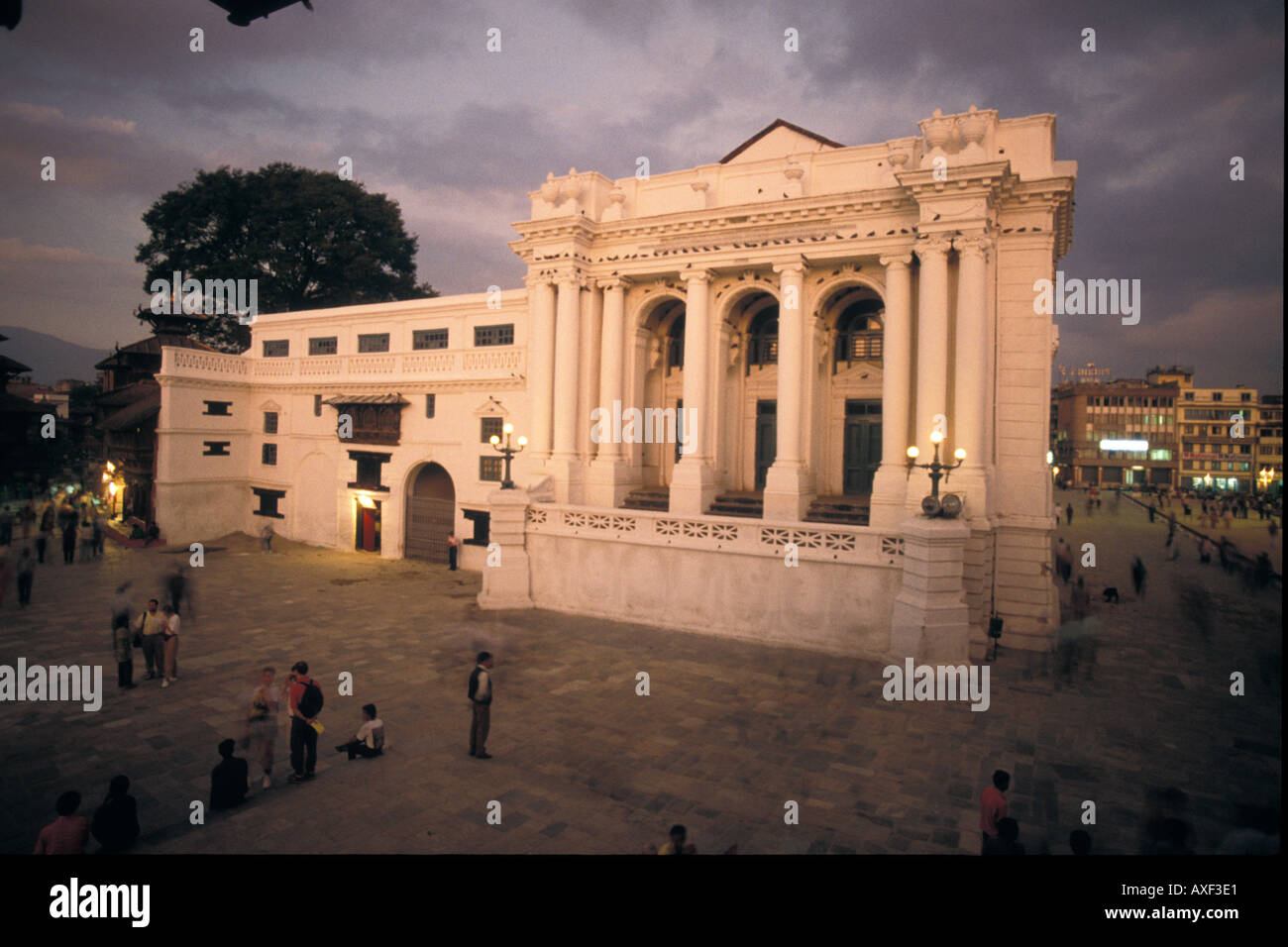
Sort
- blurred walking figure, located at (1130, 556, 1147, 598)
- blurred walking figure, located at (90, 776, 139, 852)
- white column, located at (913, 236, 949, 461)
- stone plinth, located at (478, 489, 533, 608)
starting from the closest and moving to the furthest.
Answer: blurred walking figure, located at (90, 776, 139, 852), white column, located at (913, 236, 949, 461), stone plinth, located at (478, 489, 533, 608), blurred walking figure, located at (1130, 556, 1147, 598)

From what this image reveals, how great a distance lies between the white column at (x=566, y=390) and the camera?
21.5m

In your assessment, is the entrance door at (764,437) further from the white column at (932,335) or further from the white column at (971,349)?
the white column at (971,349)

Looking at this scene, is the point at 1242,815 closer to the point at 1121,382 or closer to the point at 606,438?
the point at 606,438

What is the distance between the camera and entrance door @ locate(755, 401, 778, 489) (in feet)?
76.0

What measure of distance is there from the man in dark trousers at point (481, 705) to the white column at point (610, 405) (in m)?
12.0

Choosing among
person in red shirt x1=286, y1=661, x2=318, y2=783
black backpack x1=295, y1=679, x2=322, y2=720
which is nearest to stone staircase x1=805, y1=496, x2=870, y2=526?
black backpack x1=295, y1=679, x2=322, y2=720

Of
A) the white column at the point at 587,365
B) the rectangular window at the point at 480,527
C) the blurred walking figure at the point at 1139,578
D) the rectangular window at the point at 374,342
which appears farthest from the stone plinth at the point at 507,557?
the blurred walking figure at the point at 1139,578

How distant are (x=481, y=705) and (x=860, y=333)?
58.4 feet

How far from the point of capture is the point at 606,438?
22141 mm

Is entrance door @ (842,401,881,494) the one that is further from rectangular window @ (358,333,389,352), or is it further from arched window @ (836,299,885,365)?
rectangular window @ (358,333,389,352)

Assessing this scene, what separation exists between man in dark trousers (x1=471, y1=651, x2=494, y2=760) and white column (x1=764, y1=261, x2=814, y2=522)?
36.1ft

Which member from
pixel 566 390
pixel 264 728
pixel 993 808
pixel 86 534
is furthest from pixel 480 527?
pixel 993 808
